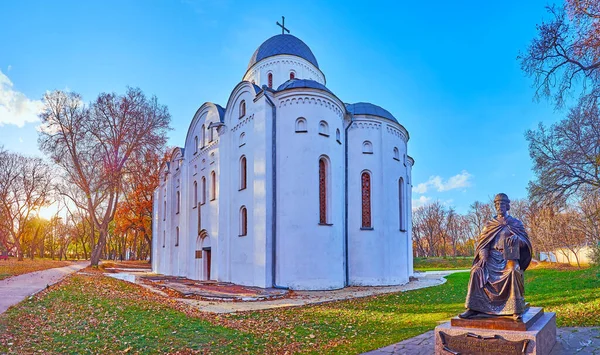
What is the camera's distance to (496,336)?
530 centimetres

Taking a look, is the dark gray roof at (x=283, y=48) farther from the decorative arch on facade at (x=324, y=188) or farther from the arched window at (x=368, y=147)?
the decorative arch on facade at (x=324, y=188)

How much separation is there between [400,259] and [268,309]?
10.7m

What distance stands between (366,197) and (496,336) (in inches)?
612

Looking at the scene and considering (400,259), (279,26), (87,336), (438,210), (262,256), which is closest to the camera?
(87,336)

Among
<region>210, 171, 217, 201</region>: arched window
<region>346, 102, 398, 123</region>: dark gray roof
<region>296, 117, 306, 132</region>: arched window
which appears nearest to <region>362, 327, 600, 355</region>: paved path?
<region>296, 117, 306, 132</region>: arched window

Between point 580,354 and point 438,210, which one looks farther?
point 438,210

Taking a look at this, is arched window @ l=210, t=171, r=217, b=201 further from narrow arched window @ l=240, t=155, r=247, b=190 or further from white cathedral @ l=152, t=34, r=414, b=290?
narrow arched window @ l=240, t=155, r=247, b=190

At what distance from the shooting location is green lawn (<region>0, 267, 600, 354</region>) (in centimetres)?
729

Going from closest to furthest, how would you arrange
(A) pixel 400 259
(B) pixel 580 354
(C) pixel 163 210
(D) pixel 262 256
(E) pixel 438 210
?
(B) pixel 580 354
(D) pixel 262 256
(A) pixel 400 259
(C) pixel 163 210
(E) pixel 438 210

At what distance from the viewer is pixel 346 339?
314 inches

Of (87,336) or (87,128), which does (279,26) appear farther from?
(87,336)

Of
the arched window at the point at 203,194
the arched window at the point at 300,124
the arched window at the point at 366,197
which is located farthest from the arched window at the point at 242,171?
the arched window at the point at 366,197

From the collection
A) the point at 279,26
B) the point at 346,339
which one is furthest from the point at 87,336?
the point at 279,26

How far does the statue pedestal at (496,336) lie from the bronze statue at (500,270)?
13 centimetres
